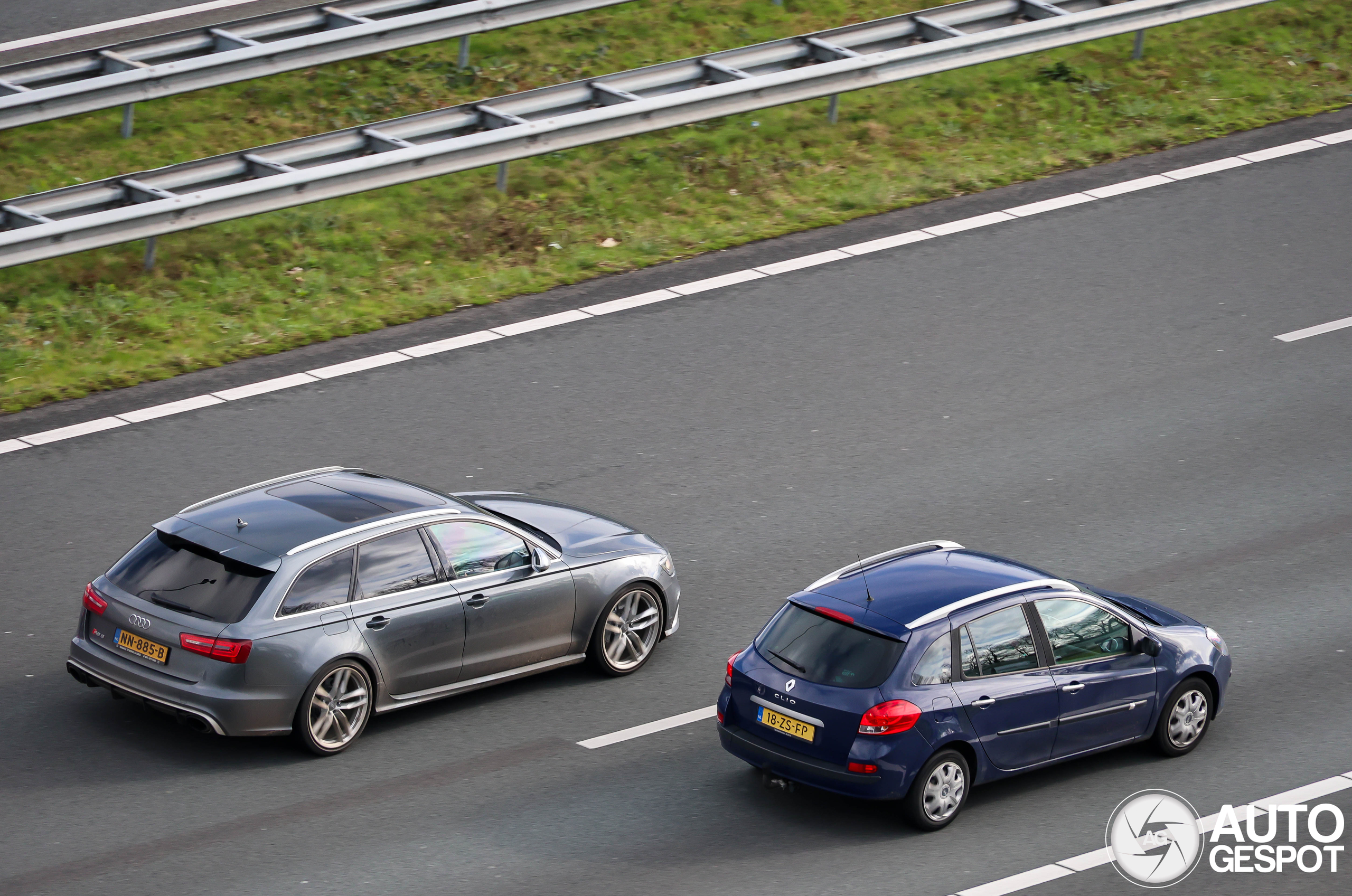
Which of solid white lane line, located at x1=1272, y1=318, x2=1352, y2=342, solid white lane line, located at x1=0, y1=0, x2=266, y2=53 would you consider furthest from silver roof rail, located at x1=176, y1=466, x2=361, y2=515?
solid white lane line, located at x1=0, y1=0, x2=266, y2=53

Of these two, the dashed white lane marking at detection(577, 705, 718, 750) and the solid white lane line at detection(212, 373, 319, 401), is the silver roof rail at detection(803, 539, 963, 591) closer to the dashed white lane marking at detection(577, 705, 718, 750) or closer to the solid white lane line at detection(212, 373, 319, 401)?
the dashed white lane marking at detection(577, 705, 718, 750)

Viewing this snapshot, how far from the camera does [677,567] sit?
41.9ft

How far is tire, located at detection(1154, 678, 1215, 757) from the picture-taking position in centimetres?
1070

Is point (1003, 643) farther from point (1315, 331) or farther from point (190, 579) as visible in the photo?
point (1315, 331)

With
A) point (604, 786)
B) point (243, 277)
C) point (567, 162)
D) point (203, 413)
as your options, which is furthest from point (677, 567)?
point (567, 162)

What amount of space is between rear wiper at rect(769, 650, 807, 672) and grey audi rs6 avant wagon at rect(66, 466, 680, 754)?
1679 mm

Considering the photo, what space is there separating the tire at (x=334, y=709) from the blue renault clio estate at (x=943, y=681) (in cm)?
210

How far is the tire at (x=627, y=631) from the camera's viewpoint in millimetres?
11508

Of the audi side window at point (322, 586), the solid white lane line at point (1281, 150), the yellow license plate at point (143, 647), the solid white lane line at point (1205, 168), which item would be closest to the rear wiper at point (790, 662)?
the audi side window at point (322, 586)

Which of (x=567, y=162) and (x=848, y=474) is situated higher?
(x=567, y=162)

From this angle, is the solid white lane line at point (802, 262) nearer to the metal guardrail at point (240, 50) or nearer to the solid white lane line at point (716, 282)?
the solid white lane line at point (716, 282)

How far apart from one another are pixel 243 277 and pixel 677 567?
19.7 ft

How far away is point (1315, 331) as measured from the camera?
53.7 ft

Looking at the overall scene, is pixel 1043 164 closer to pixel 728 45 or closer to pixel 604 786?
pixel 728 45
